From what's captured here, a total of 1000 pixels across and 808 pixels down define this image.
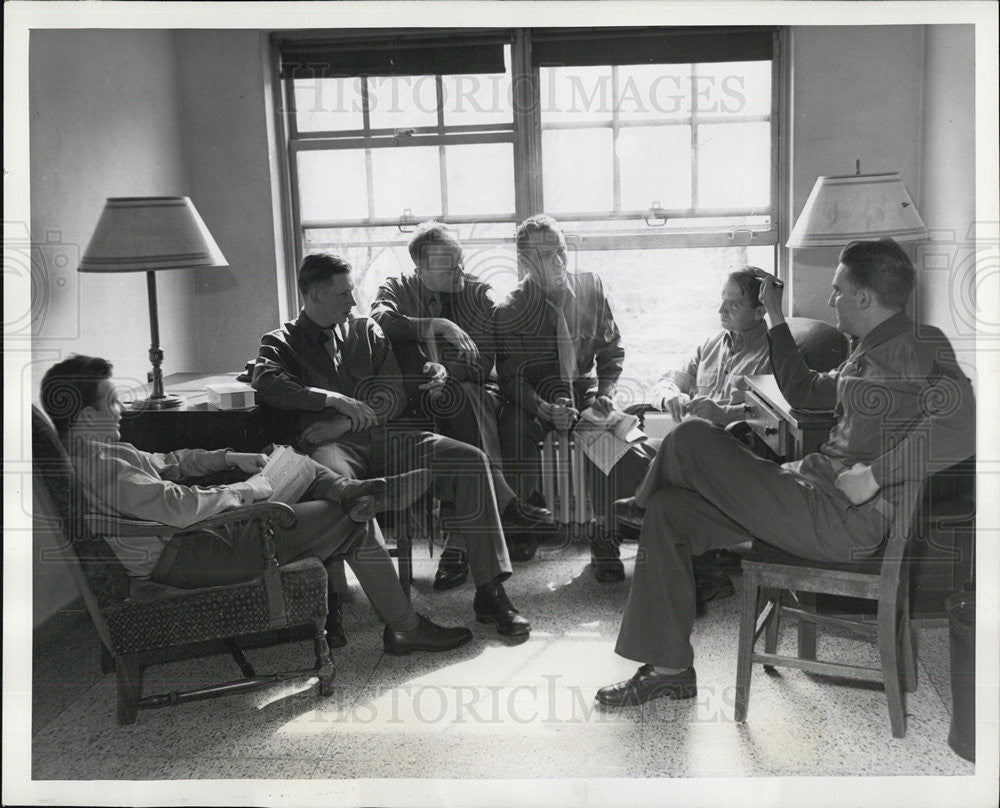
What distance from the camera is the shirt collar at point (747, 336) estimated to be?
296cm

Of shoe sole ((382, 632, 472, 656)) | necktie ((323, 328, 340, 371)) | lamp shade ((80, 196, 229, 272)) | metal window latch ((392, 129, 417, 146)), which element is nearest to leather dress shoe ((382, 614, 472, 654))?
shoe sole ((382, 632, 472, 656))

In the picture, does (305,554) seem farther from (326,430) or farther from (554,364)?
(554,364)

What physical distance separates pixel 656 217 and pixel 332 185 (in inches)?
41.7

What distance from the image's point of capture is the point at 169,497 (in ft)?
7.52

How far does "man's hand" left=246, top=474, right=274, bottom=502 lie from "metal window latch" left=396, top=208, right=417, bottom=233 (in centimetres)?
100

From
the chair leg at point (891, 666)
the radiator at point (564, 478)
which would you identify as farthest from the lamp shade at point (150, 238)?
A: the chair leg at point (891, 666)

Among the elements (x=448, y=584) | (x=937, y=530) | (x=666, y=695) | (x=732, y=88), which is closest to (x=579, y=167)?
(x=732, y=88)

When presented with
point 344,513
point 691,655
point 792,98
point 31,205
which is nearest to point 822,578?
point 691,655

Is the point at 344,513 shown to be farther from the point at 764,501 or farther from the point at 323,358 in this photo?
the point at 764,501

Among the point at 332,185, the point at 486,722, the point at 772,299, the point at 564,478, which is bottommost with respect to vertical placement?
the point at 486,722

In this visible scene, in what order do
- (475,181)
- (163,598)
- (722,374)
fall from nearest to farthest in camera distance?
1. (163,598)
2. (722,374)
3. (475,181)

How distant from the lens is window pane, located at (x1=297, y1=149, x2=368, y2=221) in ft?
9.98

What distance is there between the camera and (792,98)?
2816 millimetres

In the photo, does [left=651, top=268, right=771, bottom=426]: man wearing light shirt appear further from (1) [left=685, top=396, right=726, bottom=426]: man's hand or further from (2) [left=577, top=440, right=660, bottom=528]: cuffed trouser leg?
(2) [left=577, top=440, right=660, bottom=528]: cuffed trouser leg
